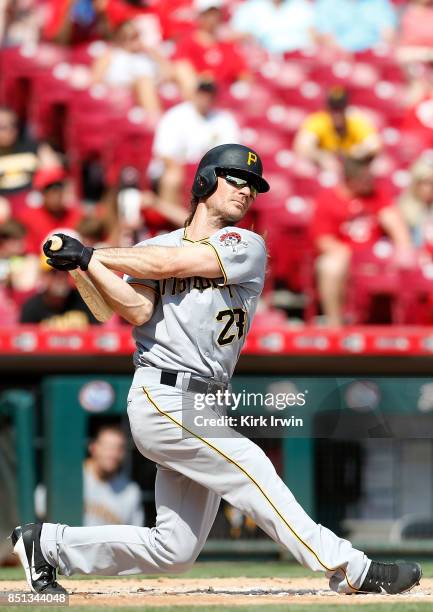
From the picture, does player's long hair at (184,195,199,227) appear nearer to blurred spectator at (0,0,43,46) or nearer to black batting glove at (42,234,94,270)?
black batting glove at (42,234,94,270)

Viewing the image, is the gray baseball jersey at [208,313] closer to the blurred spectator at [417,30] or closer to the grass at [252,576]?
the grass at [252,576]

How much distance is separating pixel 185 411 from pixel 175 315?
30 centimetres

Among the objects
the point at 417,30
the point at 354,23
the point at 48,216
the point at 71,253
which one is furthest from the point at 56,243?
the point at 417,30

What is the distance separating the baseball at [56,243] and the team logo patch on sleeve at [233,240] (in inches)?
19.6

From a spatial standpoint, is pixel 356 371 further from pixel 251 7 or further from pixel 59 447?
pixel 251 7

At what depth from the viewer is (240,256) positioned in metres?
3.79

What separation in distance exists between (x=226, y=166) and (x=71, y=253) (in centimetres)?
59

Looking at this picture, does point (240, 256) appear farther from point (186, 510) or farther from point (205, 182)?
point (186, 510)

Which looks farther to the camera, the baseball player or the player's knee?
the player's knee

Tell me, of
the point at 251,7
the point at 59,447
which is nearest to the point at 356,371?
the point at 59,447

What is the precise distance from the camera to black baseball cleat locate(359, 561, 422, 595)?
388cm

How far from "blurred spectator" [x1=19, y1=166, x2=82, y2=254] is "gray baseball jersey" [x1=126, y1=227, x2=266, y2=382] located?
4.45 meters

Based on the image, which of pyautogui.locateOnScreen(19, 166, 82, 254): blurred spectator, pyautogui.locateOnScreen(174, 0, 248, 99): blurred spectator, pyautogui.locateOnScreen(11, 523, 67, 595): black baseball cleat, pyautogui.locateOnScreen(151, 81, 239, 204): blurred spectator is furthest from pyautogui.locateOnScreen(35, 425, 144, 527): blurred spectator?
pyautogui.locateOnScreen(174, 0, 248, 99): blurred spectator

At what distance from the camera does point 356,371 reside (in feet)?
23.5
